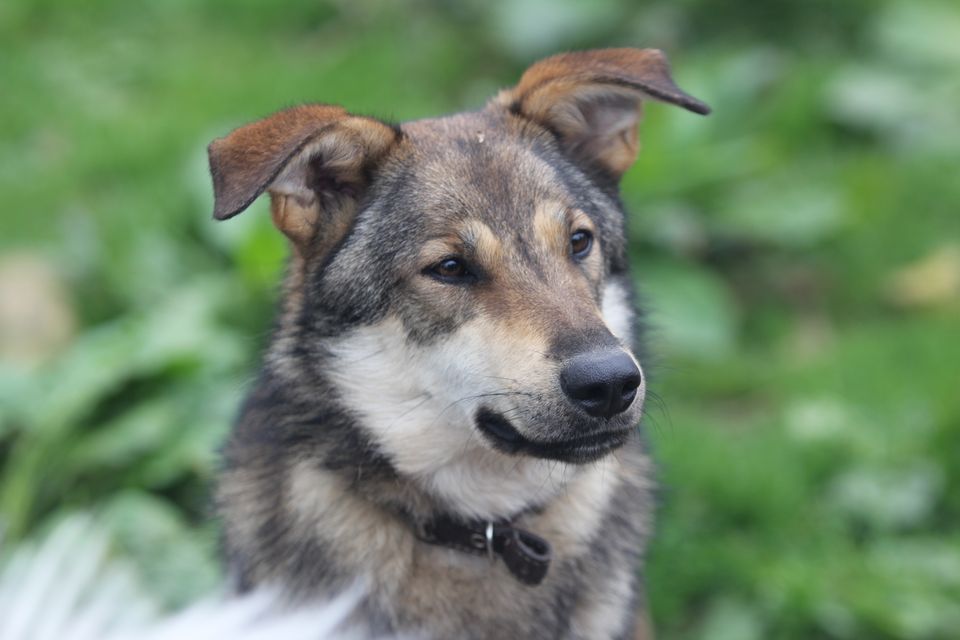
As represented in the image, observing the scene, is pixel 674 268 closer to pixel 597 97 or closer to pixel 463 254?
pixel 597 97

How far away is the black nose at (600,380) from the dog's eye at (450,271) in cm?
44

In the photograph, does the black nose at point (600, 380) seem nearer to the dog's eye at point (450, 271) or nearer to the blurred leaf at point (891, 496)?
the dog's eye at point (450, 271)

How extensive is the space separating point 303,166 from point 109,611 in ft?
4.51

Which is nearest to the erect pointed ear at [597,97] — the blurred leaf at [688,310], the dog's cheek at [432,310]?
the dog's cheek at [432,310]

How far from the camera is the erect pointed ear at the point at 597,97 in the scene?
10.6 feet

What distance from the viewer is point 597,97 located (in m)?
3.42

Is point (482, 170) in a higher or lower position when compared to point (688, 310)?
higher

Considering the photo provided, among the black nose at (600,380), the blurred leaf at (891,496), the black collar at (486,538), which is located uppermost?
the black nose at (600,380)

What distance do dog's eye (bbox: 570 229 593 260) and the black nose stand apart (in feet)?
1.54

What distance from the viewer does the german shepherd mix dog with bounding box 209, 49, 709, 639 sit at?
302cm

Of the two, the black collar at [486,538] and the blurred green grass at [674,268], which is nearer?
the black collar at [486,538]

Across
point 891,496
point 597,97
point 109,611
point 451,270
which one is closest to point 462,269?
point 451,270

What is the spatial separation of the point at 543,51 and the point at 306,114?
426 centimetres

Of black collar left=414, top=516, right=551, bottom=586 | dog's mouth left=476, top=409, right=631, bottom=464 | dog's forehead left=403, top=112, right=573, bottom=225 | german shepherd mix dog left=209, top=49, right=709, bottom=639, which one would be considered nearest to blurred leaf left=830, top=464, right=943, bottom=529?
german shepherd mix dog left=209, top=49, right=709, bottom=639
